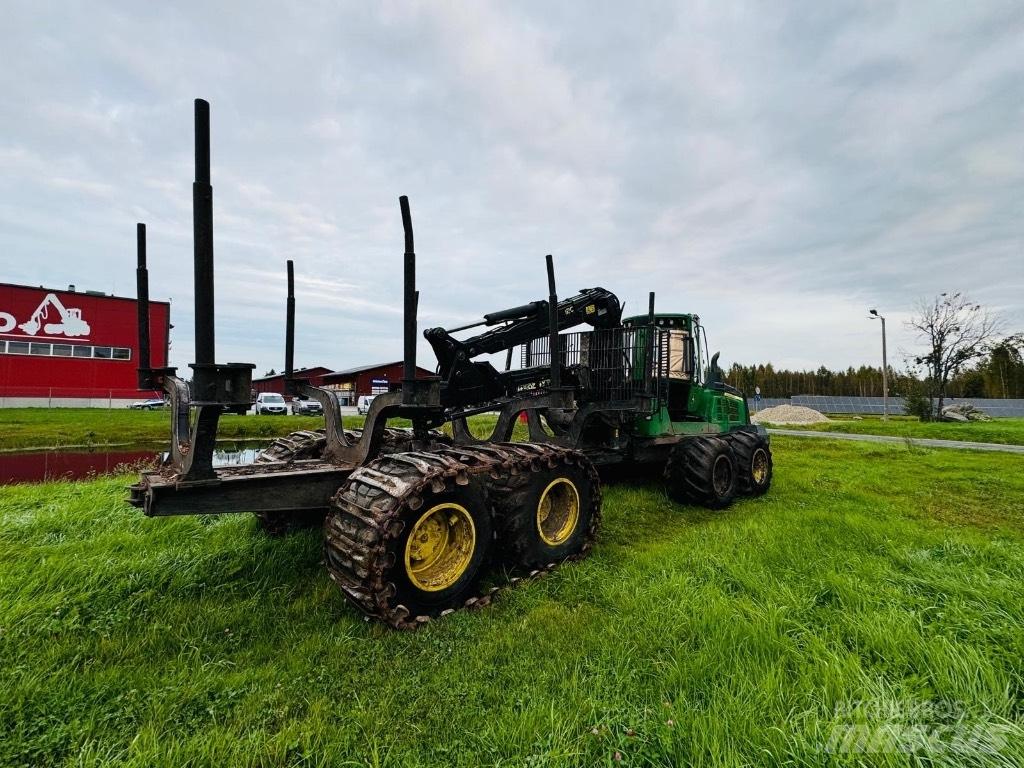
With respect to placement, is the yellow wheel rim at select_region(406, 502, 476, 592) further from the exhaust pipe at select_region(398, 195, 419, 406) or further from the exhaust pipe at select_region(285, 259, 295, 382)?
the exhaust pipe at select_region(285, 259, 295, 382)

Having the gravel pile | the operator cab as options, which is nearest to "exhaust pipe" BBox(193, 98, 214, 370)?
the operator cab

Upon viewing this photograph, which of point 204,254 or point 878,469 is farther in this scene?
point 878,469

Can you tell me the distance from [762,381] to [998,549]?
90.4 meters

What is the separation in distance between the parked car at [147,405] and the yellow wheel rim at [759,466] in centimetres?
3586

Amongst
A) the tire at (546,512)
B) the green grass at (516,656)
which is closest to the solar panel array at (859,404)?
the tire at (546,512)

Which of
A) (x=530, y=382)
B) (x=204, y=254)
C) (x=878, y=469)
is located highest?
(x=204, y=254)

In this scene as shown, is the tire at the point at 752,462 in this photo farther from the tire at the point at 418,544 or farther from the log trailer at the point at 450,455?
the tire at the point at 418,544

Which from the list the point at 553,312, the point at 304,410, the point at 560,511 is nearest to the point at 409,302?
the point at 553,312

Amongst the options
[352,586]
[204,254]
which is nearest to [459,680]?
[352,586]

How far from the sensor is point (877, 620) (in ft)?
9.96

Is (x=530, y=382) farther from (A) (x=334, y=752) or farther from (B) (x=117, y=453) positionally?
(B) (x=117, y=453)

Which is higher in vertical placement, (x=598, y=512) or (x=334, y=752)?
(x=598, y=512)

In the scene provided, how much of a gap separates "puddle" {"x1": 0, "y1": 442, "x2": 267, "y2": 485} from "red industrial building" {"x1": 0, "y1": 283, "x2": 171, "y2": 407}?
1671 cm

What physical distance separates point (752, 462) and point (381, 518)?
6.55m
